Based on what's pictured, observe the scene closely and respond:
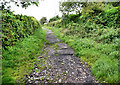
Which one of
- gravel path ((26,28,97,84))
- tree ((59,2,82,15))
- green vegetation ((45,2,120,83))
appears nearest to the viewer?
gravel path ((26,28,97,84))

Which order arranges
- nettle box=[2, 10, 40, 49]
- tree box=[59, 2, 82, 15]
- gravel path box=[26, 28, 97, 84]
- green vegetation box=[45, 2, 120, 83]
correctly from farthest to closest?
tree box=[59, 2, 82, 15] < nettle box=[2, 10, 40, 49] < green vegetation box=[45, 2, 120, 83] < gravel path box=[26, 28, 97, 84]

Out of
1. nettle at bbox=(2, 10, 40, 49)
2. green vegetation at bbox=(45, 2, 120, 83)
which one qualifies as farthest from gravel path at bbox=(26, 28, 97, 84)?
nettle at bbox=(2, 10, 40, 49)

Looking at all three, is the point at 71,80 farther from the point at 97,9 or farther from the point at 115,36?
the point at 97,9

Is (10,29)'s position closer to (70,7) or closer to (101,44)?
(101,44)

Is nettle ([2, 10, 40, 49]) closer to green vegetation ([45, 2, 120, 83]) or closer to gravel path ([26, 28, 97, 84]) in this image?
gravel path ([26, 28, 97, 84])

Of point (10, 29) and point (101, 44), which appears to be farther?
point (101, 44)

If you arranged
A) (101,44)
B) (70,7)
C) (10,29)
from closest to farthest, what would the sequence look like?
(10,29) < (101,44) < (70,7)

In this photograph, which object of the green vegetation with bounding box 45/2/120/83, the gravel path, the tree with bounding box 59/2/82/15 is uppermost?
the tree with bounding box 59/2/82/15

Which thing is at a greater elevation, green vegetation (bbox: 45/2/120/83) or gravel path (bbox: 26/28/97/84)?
green vegetation (bbox: 45/2/120/83)

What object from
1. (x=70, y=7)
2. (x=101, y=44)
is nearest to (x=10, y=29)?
(x=101, y=44)

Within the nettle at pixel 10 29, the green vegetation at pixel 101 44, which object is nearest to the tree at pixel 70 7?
the green vegetation at pixel 101 44

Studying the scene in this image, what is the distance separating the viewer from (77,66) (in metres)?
5.13

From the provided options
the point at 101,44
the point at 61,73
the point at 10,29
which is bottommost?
the point at 61,73

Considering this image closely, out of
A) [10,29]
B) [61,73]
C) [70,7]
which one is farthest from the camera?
[70,7]
